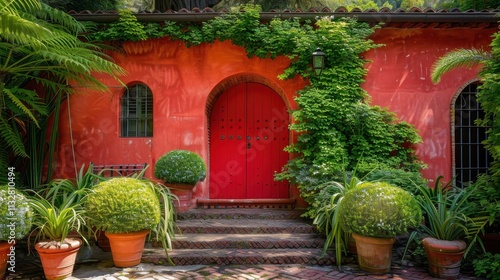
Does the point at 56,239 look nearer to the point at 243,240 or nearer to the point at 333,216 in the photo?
the point at 243,240

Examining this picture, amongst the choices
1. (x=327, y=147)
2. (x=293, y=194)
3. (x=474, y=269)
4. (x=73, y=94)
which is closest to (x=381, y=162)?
(x=327, y=147)

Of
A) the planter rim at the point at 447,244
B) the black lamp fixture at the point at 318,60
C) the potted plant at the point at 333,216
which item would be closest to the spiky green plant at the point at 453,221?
the planter rim at the point at 447,244

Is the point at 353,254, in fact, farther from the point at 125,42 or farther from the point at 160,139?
the point at 125,42

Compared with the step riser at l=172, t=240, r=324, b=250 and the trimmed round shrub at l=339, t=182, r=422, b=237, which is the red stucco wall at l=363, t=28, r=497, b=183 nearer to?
the trimmed round shrub at l=339, t=182, r=422, b=237

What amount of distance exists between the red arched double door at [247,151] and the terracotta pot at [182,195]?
1.11 m

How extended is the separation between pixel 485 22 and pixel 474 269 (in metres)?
4.55

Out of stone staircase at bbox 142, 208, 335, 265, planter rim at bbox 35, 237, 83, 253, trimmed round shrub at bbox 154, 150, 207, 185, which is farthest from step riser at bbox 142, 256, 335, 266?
trimmed round shrub at bbox 154, 150, 207, 185

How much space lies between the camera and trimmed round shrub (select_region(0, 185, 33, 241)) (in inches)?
159

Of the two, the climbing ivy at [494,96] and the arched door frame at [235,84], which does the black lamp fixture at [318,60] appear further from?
the climbing ivy at [494,96]

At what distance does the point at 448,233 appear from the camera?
4520 mm

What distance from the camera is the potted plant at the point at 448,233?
4309 mm

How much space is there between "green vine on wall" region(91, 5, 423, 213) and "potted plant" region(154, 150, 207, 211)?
4.89 ft

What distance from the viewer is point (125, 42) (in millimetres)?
6754

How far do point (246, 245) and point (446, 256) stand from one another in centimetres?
264
